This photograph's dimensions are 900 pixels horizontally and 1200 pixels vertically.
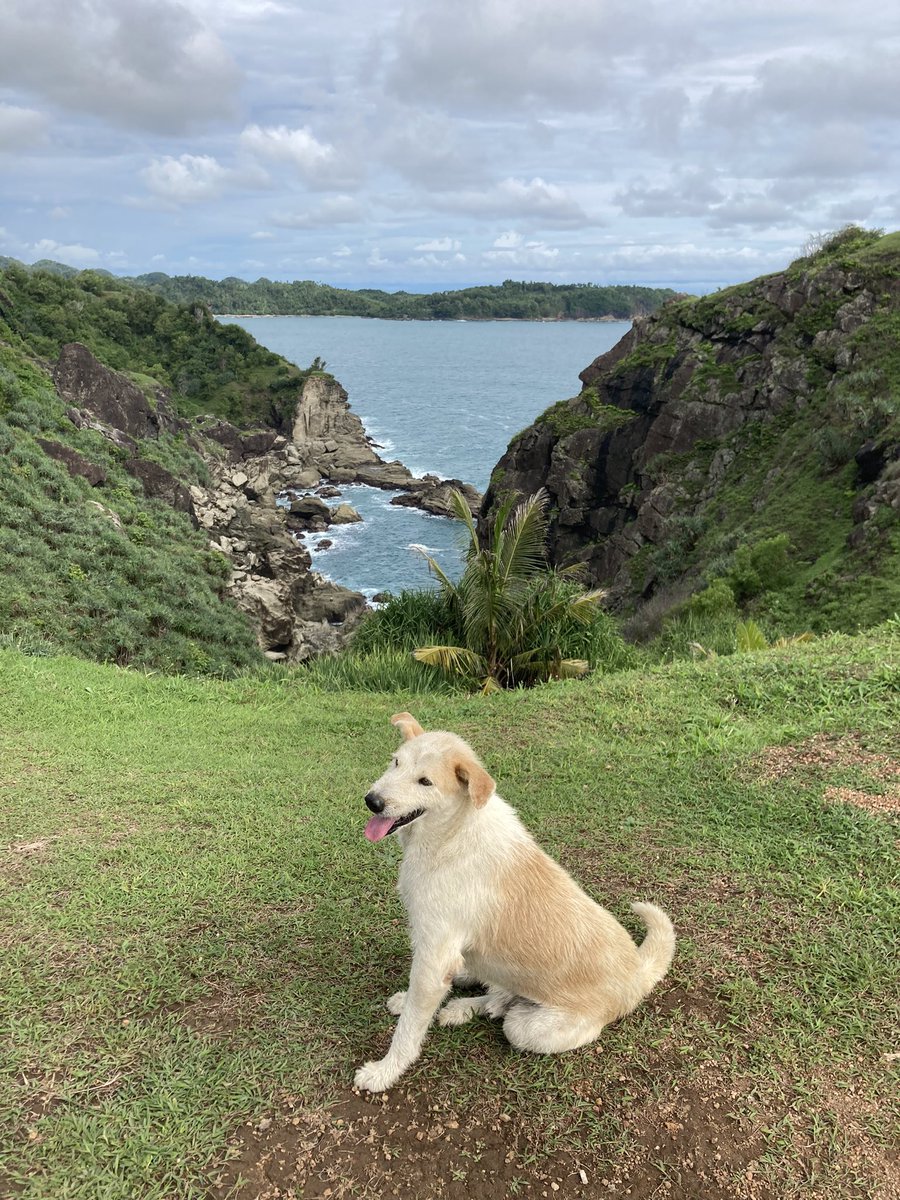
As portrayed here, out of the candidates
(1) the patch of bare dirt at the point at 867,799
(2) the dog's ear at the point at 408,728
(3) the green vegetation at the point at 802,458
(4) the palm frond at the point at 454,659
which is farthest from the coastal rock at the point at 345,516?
(2) the dog's ear at the point at 408,728

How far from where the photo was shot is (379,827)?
3.30 m

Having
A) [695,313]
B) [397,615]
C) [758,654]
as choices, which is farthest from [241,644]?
[695,313]

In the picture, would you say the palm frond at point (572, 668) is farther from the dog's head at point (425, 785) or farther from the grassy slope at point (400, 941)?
the dog's head at point (425, 785)

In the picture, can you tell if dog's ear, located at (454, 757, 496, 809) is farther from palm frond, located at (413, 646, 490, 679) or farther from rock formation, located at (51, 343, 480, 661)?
rock formation, located at (51, 343, 480, 661)

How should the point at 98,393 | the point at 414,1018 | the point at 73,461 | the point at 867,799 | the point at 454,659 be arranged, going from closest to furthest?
the point at 414,1018 < the point at 867,799 < the point at 454,659 < the point at 73,461 < the point at 98,393

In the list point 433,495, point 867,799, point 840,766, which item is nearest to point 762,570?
point 840,766

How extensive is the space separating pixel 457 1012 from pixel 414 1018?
551 millimetres

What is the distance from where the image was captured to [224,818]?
6.41m

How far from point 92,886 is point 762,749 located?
550 cm

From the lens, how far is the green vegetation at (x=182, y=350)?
79625 mm

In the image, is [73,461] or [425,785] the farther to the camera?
[73,461]

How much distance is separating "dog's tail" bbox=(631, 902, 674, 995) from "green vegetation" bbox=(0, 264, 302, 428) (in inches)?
3235

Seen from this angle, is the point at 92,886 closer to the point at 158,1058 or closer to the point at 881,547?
the point at 158,1058

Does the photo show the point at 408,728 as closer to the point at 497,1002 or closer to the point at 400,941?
the point at 497,1002
